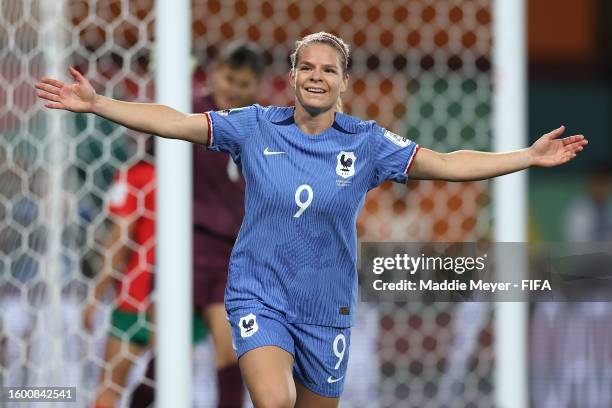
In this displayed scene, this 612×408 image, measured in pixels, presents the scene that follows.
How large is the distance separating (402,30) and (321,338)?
177 inches

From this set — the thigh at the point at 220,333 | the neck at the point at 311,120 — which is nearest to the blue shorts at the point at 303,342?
the neck at the point at 311,120

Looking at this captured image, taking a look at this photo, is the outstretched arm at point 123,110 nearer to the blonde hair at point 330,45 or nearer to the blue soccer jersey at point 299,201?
the blue soccer jersey at point 299,201

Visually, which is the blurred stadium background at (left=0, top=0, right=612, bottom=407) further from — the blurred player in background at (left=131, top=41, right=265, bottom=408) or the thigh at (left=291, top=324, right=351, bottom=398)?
the thigh at (left=291, top=324, right=351, bottom=398)

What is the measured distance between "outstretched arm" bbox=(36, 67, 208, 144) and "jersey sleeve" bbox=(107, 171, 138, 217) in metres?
1.76

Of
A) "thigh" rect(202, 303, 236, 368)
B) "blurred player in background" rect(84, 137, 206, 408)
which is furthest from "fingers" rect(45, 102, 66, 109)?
"thigh" rect(202, 303, 236, 368)

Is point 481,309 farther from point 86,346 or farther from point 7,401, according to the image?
point 7,401

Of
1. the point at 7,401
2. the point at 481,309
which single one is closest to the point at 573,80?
the point at 481,309

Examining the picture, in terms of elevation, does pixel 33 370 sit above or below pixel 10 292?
below

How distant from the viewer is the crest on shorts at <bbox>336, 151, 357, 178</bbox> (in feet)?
11.5

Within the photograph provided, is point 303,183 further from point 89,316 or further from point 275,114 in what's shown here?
point 89,316

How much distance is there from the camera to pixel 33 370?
16.3ft

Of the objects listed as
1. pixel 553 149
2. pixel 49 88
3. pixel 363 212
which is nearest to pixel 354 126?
pixel 553 149

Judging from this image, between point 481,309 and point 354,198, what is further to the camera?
point 481,309

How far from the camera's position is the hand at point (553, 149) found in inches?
141
